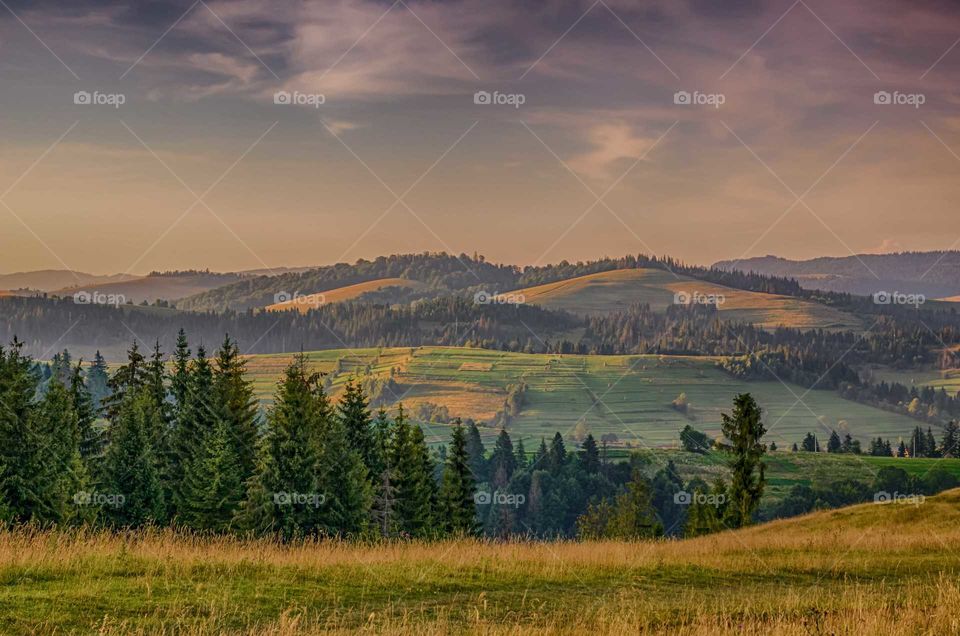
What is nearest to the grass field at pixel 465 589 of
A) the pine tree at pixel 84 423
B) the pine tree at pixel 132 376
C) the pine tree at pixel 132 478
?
the pine tree at pixel 132 478

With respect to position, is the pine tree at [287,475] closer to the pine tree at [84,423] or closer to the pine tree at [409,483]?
the pine tree at [409,483]

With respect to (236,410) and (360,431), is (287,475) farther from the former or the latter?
(360,431)

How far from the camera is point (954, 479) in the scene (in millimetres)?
189500

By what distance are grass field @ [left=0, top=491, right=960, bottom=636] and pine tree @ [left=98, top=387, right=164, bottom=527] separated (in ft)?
104

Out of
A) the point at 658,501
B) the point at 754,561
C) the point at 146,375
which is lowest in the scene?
the point at 658,501

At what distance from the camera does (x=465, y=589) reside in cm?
1983

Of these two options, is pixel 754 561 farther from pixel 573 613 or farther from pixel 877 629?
pixel 877 629

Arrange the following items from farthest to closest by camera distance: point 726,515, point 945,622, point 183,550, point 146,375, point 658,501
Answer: point 658,501, point 726,515, point 146,375, point 183,550, point 945,622

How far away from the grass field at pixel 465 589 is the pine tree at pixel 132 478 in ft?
104

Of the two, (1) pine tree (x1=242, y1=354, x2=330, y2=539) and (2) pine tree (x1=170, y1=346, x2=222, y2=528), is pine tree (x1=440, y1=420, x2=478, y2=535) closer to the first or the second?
(2) pine tree (x1=170, y1=346, x2=222, y2=528)

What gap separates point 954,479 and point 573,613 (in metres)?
201

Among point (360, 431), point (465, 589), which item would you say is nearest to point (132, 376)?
point (360, 431)

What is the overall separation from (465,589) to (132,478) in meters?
41.7

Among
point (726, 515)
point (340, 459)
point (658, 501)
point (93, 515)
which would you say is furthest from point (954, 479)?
point (93, 515)
